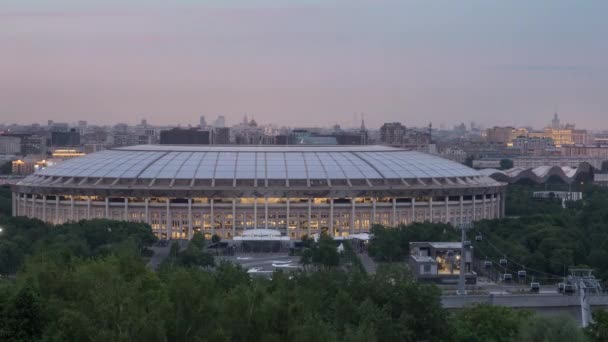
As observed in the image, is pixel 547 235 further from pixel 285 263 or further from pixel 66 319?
pixel 66 319

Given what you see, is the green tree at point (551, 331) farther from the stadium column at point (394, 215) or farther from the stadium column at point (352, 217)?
the stadium column at point (394, 215)

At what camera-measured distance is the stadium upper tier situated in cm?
8475

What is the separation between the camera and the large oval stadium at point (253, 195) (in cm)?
8288

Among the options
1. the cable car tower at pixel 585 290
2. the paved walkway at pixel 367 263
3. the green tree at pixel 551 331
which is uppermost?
the green tree at pixel 551 331

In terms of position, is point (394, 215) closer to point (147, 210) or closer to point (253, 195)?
point (253, 195)

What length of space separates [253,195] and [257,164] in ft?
24.4

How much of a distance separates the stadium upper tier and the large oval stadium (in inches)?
4.0

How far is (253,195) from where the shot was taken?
8250 centimetres

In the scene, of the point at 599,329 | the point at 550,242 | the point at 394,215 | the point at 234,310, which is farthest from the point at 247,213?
the point at 234,310

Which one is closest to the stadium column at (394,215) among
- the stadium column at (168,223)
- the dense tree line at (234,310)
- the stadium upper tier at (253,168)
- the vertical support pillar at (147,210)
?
the stadium upper tier at (253,168)

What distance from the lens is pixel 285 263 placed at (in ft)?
219

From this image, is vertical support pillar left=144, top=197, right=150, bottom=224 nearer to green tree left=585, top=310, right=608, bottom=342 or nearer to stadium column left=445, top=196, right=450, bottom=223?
stadium column left=445, top=196, right=450, bottom=223

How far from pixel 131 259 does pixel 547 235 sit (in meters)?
34.9

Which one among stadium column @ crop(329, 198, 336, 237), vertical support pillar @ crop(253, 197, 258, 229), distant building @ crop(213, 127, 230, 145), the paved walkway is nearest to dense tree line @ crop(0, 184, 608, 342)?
the paved walkway
